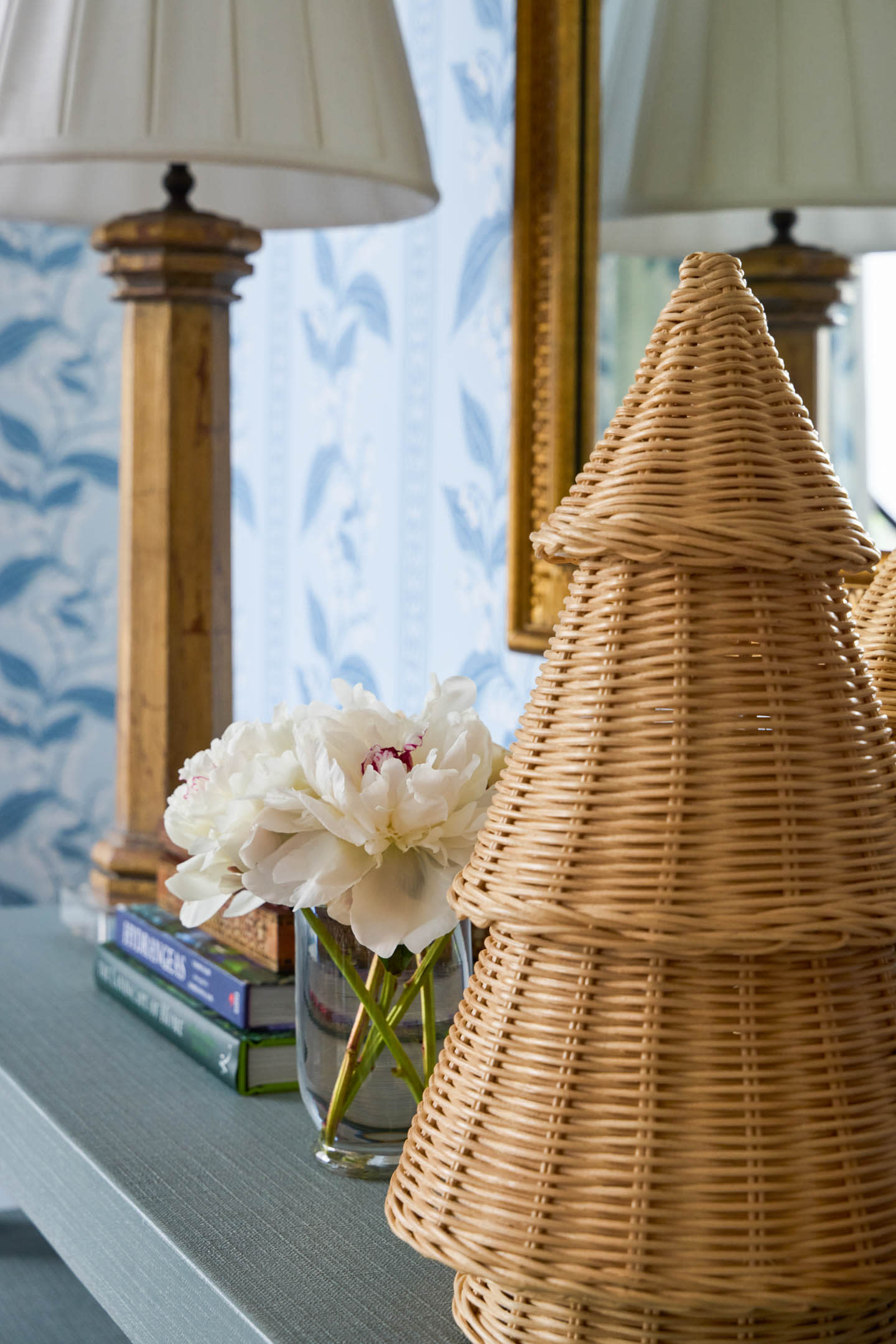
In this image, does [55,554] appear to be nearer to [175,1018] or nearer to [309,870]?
[175,1018]

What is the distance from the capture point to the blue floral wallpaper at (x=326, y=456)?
1.29 m

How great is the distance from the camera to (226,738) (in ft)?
2.18

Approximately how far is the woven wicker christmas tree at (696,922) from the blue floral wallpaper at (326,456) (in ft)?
1.28

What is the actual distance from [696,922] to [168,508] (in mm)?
793

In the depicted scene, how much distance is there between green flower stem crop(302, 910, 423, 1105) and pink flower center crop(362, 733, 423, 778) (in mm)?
98

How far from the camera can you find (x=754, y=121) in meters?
0.84

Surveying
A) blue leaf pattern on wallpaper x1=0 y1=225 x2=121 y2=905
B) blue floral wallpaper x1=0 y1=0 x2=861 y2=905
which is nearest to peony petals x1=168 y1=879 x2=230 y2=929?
blue floral wallpaper x1=0 y1=0 x2=861 y2=905

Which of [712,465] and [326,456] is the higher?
[326,456]

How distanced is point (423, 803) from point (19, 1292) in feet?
2.42

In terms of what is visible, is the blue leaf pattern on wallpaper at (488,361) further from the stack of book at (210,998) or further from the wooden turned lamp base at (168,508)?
the stack of book at (210,998)

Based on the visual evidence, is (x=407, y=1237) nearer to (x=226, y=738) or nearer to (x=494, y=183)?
(x=226, y=738)

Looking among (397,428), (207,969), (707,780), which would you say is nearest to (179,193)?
(397,428)

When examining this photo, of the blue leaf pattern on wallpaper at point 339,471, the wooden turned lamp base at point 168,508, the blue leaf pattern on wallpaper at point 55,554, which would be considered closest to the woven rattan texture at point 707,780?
the wooden turned lamp base at point 168,508

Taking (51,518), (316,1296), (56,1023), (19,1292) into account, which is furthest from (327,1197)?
(51,518)
